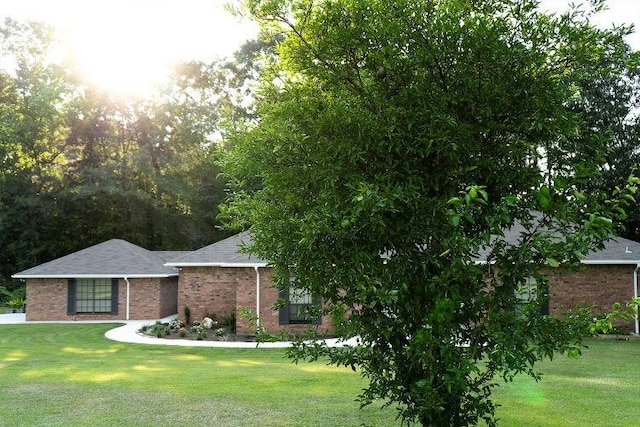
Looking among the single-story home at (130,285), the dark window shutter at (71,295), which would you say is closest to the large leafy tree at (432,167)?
the single-story home at (130,285)

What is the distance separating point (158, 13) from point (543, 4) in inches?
1157

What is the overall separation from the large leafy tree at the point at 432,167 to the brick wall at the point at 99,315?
65.4 ft

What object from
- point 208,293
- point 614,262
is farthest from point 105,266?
point 614,262

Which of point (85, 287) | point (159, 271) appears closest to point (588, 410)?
point (159, 271)

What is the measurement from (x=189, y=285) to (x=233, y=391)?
1156 cm

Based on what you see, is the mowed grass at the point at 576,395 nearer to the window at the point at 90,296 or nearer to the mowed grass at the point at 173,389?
the mowed grass at the point at 173,389

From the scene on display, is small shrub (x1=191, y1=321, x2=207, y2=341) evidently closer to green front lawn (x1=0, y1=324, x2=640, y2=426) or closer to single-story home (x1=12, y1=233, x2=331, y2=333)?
single-story home (x1=12, y1=233, x2=331, y2=333)

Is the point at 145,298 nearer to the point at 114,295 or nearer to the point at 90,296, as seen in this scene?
the point at 114,295

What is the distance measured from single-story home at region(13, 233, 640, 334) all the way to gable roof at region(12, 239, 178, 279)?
0.12 feet

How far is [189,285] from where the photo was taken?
2089 centimetres

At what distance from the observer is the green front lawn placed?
7.95 meters

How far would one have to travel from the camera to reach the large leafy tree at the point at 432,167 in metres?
4.04

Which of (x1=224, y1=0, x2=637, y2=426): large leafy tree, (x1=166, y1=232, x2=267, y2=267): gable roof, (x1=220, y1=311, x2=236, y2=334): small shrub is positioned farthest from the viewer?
(x1=166, y1=232, x2=267, y2=267): gable roof

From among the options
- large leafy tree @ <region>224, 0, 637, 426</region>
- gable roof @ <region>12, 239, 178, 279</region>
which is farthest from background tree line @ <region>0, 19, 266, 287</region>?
large leafy tree @ <region>224, 0, 637, 426</region>
